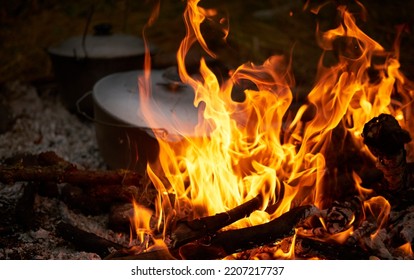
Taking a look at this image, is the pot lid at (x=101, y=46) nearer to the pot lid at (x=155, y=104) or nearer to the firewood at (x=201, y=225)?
the pot lid at (x=155, y=104)

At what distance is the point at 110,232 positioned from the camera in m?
2.86

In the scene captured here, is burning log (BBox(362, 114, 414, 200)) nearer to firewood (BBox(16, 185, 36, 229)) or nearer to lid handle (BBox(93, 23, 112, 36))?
firewood (BBox(16, 185, 36, 229))

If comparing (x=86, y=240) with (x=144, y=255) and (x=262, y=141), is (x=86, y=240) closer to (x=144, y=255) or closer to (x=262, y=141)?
(x=144, y=255)

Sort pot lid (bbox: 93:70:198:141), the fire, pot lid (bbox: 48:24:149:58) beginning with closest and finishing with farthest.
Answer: the fire
pot lid (bbox: 93:70:198:141)
pot lid (bbox: 48:24:149:58)

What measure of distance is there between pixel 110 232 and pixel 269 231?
3.18 ft

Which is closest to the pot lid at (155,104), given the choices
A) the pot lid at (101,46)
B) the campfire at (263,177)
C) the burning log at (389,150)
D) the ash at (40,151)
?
the campfire at (263,177)

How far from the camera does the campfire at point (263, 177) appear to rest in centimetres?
248

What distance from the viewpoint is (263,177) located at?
9.14 feet

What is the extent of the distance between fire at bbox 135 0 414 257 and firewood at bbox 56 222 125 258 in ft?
0.96

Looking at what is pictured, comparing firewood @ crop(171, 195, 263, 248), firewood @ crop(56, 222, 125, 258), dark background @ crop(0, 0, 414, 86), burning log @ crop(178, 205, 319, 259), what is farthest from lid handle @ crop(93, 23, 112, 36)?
burning log @ crop(178, 205, 319, 259)

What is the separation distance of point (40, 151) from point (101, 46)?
1.05 metres

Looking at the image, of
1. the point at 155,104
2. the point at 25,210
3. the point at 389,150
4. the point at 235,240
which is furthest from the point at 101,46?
the point at 389,150

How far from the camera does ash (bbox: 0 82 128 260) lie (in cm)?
268
